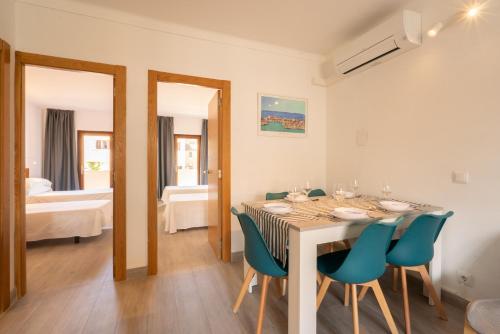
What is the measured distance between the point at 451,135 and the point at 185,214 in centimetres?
354

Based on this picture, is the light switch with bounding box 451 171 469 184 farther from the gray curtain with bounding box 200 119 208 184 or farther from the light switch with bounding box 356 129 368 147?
the gray curtain with bounding box 200 119 208 184

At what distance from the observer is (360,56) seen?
245 centimetres

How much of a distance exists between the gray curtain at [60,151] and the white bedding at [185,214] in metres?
3.75

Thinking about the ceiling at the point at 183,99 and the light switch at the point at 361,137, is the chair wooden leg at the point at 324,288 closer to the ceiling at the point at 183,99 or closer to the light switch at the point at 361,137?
the light switch at the point at 361,137

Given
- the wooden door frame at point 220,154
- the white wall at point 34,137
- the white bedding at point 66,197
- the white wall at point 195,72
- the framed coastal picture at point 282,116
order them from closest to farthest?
1. the white wall at point 195,72
2. the wooden door frame at point 220,154
3. the framed coastal picture at point 282,116
4. the white bedding at point 66,197
5. the white wall at point 34,137

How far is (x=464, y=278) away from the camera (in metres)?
1.80

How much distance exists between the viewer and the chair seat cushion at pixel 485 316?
1.04 m

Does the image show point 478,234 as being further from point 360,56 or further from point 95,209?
point 95,209

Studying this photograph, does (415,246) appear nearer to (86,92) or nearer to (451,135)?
(451,135)

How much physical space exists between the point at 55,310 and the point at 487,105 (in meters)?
3.66

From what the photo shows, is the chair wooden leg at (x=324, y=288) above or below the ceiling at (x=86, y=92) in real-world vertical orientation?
below

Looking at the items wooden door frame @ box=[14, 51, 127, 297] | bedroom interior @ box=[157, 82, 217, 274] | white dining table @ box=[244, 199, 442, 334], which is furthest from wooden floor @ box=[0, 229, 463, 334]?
bedroom interior @ box=[157, 82, 217, 274]

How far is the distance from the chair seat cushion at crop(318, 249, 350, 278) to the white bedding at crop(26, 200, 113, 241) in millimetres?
3231

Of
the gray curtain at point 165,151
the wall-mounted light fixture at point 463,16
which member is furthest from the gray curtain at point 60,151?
the wall-mounted light fixture at point 463,16
